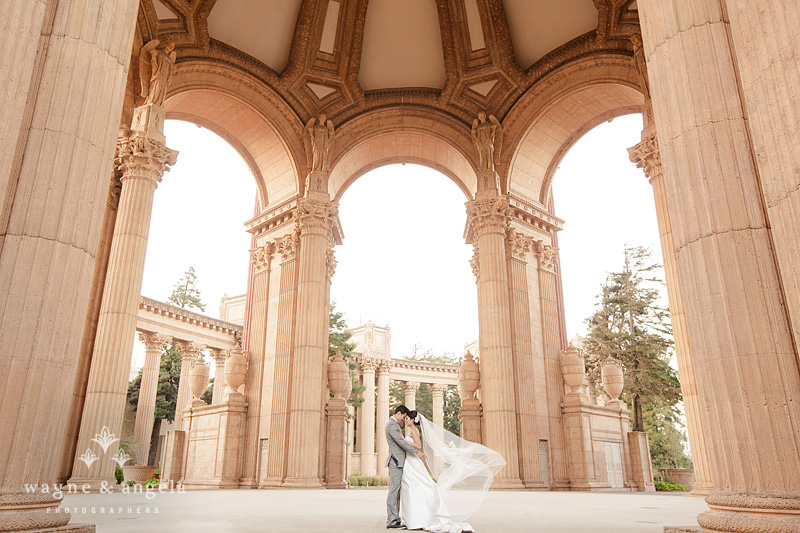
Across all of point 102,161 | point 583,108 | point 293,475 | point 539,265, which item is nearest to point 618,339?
point 539,265

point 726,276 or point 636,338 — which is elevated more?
point 636,338

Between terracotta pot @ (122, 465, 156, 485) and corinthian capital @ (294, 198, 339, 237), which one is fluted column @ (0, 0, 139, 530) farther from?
terracotta pot @ (122, 465, 156, 485)

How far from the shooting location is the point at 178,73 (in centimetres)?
1891

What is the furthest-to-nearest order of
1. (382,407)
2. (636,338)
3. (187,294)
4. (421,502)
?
(187,294) → (382,407) → (636,338) → (421,502)

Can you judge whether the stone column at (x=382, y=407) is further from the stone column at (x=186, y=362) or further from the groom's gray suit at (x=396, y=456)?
the groom's gray suit at (x=396, y=456)

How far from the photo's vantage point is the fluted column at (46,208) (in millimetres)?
4875

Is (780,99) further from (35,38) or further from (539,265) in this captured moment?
(539,265)

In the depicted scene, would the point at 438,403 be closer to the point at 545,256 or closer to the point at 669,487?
the point at 669,487

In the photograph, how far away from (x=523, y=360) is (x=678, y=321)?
633 centimetres

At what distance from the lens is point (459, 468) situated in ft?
24.2

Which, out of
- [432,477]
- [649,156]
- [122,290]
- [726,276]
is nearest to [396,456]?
[432,477]

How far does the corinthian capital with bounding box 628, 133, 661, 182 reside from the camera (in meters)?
16.0

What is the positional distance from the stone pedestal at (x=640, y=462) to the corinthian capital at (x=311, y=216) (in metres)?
13.8

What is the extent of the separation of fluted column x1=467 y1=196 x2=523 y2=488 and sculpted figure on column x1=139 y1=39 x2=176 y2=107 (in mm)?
11079
